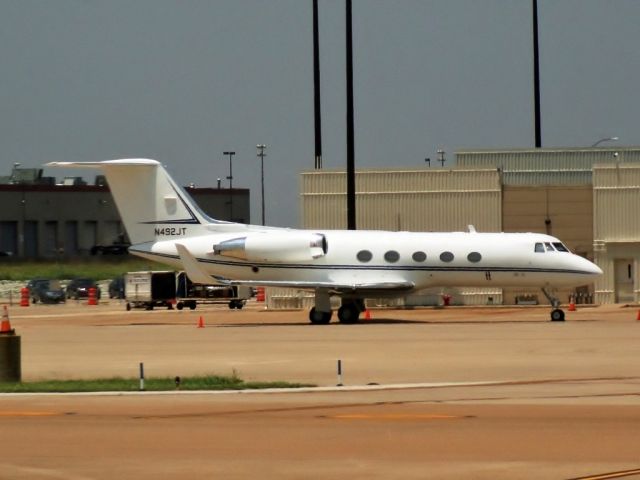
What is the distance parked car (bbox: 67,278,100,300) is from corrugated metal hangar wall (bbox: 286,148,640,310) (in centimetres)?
2422

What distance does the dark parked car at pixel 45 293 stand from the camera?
240ft

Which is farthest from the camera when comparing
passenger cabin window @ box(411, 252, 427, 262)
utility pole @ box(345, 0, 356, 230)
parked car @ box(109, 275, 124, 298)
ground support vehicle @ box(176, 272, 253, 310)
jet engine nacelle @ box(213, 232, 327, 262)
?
parked car @ box(109, 275, 124, 298)

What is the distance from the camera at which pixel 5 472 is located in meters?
13.5

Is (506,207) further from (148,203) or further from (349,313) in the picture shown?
(148,203)

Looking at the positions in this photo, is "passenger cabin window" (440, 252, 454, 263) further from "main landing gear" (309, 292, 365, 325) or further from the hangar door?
the hangar door

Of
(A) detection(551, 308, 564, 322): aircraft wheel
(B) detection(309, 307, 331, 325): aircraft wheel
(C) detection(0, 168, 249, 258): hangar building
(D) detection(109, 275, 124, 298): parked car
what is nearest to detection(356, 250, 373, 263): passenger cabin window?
(B) detection(309, 307, 331, 325): aircraft wheel

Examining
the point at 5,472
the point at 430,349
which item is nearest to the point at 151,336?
the point at 430,349

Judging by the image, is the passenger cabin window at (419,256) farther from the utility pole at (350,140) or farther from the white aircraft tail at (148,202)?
the utility pole at (350,140)

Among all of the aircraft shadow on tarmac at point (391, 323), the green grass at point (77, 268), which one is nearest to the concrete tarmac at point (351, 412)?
the aircraft shadow on tarmac at point (391, 323)

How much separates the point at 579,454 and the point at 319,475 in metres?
2.83

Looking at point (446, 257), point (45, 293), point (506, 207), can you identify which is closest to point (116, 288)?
point (45, 293)

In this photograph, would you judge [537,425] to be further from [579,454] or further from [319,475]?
[319,475]

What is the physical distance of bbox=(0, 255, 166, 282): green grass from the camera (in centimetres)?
9075

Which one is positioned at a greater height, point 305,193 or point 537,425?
point 305,193
